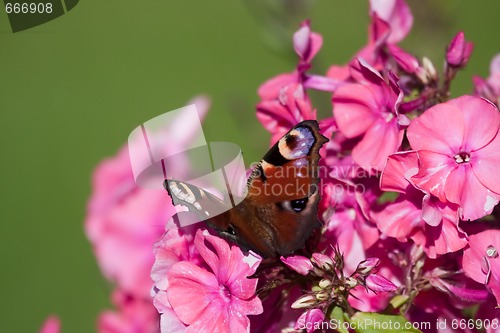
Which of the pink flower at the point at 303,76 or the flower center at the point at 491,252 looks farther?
the pink flower at the point at 303,76

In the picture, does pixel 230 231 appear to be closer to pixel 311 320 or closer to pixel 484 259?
pixel 311 320

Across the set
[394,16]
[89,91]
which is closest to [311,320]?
[394,16]

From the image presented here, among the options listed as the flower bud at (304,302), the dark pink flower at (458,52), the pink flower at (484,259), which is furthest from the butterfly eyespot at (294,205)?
the dark pink flower at (458,52)

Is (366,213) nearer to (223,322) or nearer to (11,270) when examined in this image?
(223,322)

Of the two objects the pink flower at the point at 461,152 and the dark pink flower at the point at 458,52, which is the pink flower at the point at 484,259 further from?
the dark pink flower at the point at 458,52

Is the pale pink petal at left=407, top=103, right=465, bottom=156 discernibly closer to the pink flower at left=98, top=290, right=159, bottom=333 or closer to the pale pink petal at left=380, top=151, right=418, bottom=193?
the pale pink petal at left=380, top=151, right=418, bottom=193

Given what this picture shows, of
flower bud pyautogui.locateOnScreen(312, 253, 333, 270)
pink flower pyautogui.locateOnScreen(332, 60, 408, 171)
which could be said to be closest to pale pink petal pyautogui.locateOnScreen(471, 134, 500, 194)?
pink flower pyautogui.locateOnScreen(332, 60, 408, 171)

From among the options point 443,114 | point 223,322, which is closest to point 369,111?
point 443,114
